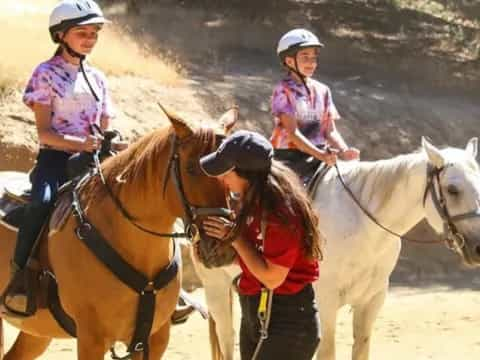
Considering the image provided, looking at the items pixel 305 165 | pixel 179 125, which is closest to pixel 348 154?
pixel 305 165

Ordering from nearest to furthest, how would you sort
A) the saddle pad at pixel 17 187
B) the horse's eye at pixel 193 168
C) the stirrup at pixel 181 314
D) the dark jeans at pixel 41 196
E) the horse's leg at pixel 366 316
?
the horse's eye at pixel 193 168 → the dark jeans at pixel 41 196 → the saddle pad at pixel 17 187 → the stirrup at pixel 181 314 → the horse's leg at pixel 366 316

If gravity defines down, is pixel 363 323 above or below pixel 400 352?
above

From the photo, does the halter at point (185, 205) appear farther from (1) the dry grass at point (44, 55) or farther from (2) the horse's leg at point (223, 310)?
(1) the dry grass at point (44, 55)

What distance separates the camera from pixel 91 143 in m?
6.60

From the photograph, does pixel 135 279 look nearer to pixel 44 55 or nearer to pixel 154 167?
pixel 154 167

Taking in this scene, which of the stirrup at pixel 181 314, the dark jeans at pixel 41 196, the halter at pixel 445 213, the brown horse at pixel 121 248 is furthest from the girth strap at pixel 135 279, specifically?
the halter at pixel 445 213

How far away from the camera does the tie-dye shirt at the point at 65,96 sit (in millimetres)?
6719

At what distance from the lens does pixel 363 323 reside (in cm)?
845

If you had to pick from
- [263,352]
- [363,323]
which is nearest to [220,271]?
[363,323]

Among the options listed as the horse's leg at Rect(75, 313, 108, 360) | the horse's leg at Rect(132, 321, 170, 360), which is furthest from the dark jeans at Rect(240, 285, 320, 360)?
the horse's leg at Rect(132, 321, 170, 360)

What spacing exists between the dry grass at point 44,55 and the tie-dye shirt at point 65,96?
7802mm

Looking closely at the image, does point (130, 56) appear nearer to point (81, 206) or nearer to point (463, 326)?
point (463, 326)

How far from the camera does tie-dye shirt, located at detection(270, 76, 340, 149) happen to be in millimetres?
8758

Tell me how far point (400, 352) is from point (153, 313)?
17.1ft
